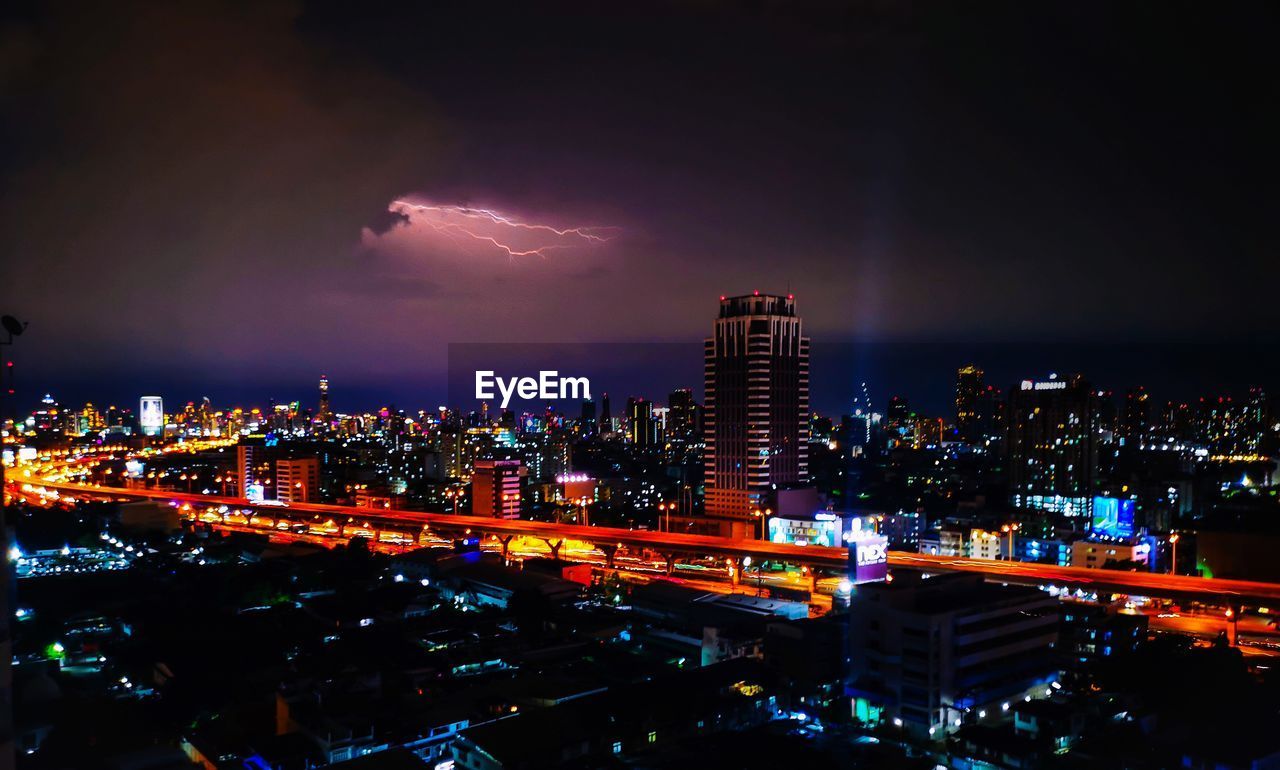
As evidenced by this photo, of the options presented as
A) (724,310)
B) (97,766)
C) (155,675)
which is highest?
(724,310)

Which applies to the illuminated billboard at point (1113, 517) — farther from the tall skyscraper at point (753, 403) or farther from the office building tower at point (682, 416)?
A: the office building tower at point (682, 416)

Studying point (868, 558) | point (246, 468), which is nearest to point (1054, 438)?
point (868, 558)

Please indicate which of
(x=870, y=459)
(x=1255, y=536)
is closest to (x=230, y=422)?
(x=870, y=459)

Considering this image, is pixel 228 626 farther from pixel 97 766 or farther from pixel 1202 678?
pixel 1202 678

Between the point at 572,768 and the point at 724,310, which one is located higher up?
the point at 724,310

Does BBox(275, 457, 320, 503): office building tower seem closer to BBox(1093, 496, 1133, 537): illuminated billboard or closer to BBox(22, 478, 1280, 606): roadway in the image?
BBox(22, 478, 1280, 606): roadway

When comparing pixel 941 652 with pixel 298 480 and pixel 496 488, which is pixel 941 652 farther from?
pixel 298 480

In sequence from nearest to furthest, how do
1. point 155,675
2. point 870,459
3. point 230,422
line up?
point 155,675 < point 870,459 < point 230,422
